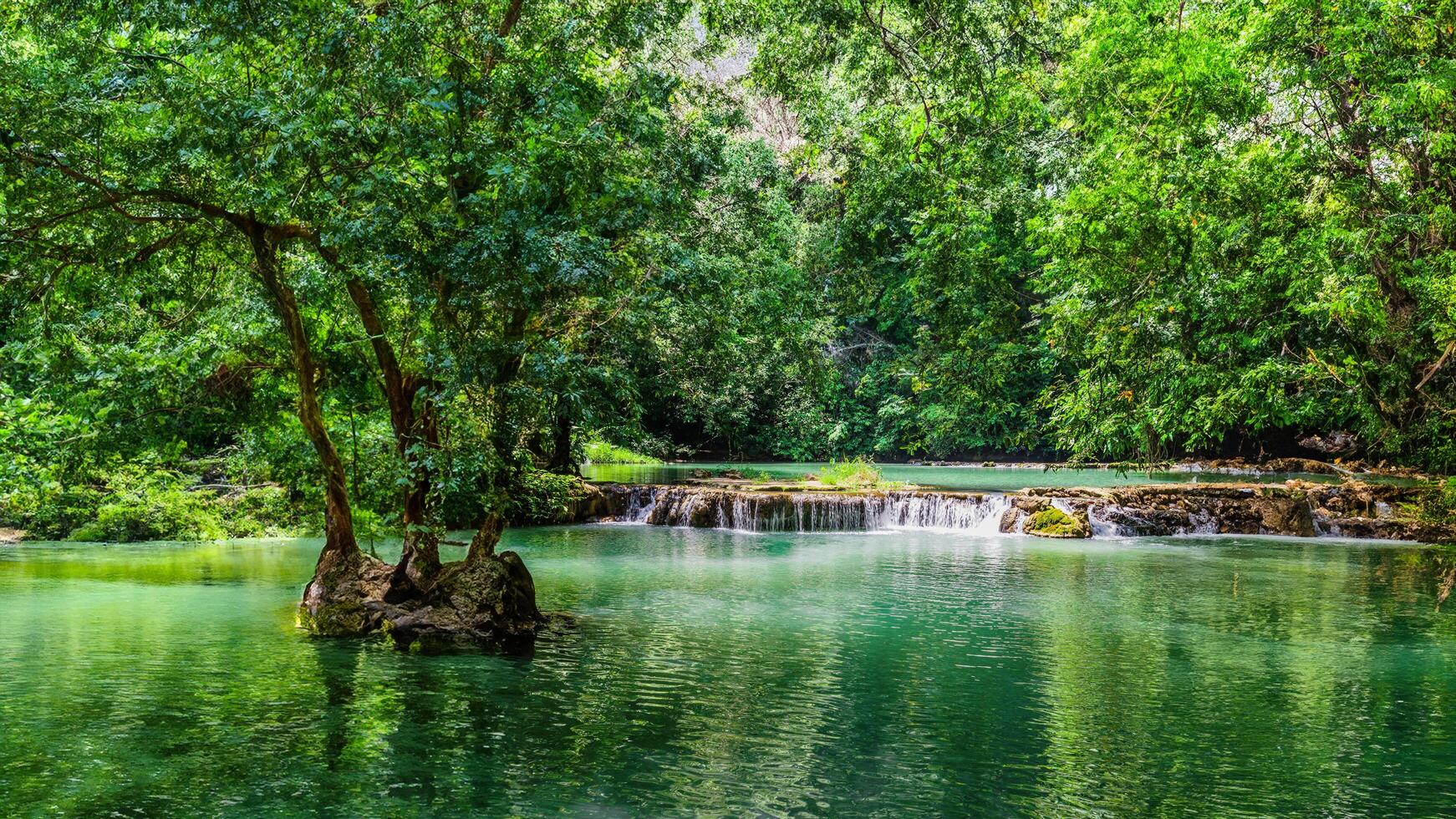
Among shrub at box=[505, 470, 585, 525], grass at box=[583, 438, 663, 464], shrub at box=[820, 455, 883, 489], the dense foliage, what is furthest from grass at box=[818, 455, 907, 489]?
shrub at box=[505, 470, 585, 525]

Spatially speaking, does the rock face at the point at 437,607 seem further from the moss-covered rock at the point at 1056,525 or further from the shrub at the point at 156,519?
the moss-covered rock at the point at 1056,525

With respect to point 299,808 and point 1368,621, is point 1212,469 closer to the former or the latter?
point 1368,621

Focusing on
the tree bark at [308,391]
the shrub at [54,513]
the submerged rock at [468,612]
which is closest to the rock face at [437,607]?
the submerged rock at [468,612]

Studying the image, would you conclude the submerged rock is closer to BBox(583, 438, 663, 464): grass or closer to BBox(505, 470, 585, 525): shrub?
BBox(505, 470, 585, 525): shrub

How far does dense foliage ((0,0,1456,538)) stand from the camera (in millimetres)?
7641

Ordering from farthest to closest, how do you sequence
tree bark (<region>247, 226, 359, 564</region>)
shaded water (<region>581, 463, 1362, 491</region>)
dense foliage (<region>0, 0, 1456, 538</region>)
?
shaded water (<region>581, 463, 1362, 491</region>) → tree bark (<region>247, 226, 359, 564</region>) → dense foliage (<region>0, 0, 1456, 538</region>)

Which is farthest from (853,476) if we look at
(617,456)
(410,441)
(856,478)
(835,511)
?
(410,441)

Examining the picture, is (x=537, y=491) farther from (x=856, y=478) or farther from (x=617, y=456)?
(x=617, y=456)

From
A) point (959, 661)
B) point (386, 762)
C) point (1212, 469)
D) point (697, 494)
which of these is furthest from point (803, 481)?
point (386, 762)

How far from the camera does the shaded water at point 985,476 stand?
90.7 ft

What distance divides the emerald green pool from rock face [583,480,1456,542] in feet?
23.7

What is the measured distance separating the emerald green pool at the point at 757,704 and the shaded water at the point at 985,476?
13.3 meters

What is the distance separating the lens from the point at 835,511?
74.6ft

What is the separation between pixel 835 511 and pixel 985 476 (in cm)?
1111
